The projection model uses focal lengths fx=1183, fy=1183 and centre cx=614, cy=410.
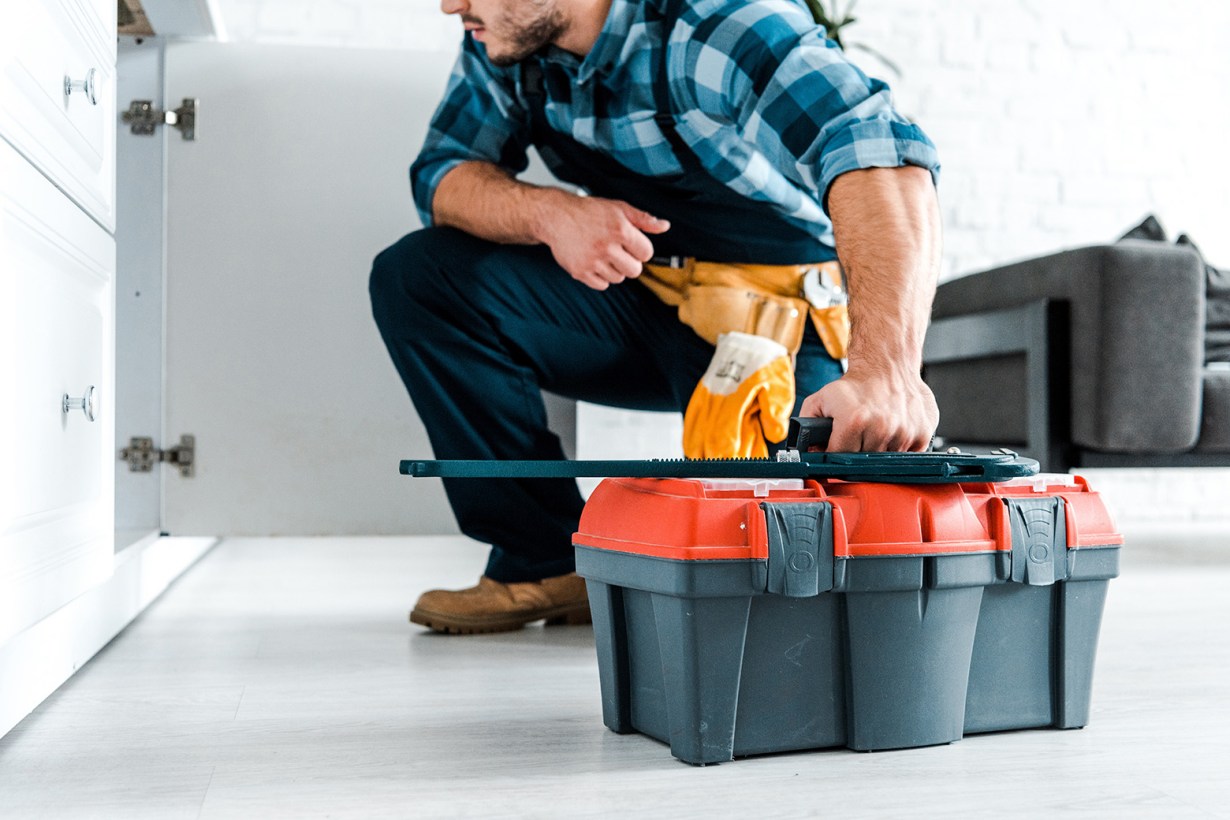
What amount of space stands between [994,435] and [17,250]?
7.08ft

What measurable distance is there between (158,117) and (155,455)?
1.94ft

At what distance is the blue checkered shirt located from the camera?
1119mm

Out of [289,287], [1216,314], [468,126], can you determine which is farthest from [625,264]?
[1216,314]

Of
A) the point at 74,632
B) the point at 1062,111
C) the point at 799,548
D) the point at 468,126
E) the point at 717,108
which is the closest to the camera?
the point at 799,548

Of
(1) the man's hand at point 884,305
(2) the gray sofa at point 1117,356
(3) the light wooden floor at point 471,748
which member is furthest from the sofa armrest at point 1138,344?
(1) the man's hand at point 884,305

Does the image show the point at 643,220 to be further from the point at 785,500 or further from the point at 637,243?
the point at 785,500

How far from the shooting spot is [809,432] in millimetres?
882

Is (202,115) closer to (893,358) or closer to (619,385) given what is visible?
(619,385)

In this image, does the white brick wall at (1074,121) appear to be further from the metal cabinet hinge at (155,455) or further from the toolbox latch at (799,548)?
the toolbox latch at (799,548)

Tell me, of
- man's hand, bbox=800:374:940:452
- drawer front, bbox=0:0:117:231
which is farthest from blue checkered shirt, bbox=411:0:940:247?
drawer front, bbox=0:0:117:231

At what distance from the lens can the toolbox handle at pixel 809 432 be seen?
88cm

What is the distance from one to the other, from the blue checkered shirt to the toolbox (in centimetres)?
35

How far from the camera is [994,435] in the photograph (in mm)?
2613

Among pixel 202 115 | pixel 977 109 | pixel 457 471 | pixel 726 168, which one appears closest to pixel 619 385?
pixel 726 168
